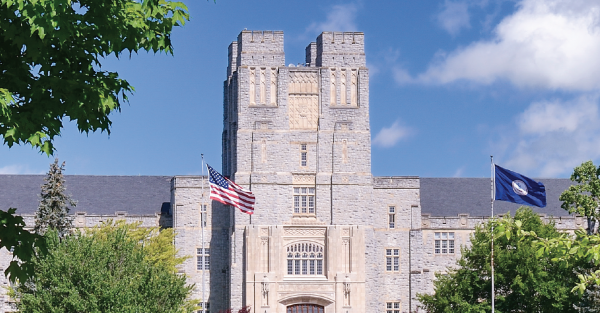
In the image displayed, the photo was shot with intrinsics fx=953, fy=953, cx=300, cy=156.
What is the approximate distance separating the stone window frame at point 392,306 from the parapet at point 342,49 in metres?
14.2

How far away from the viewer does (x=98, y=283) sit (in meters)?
36.7

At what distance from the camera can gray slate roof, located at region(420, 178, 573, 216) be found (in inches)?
2478

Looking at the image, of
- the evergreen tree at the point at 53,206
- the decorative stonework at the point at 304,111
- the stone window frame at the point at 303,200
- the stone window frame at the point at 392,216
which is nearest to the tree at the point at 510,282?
the stone window frame at the point at 392,216

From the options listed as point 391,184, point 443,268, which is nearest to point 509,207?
point 443,268

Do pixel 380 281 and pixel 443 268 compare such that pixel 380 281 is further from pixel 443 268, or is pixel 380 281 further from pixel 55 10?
pixel 55 10

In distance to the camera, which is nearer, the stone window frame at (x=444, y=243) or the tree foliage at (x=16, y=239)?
the tree foliage at (x=16, y=239)

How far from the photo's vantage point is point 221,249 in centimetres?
5659

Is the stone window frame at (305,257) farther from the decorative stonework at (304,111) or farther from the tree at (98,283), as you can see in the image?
the tree at (98,283)

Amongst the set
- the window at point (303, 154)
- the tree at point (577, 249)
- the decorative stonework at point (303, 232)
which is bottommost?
the tree at point (577, 249)

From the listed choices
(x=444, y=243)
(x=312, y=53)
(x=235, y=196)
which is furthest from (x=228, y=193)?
(x=444, y=243)

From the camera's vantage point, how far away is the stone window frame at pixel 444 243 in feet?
195

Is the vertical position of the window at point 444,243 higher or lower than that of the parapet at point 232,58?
lower

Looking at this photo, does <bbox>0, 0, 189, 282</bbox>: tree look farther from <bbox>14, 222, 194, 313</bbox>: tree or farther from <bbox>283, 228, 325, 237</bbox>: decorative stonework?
<bbox>283, 228, 325, 237</bbox>: decorative stonework

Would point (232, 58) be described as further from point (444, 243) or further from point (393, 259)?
point (444, 243)
